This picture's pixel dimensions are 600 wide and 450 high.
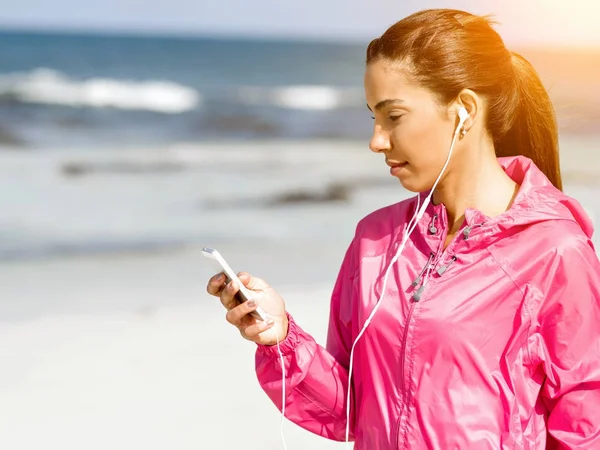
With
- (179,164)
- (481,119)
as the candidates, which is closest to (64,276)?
(481,119)

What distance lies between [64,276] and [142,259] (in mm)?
759

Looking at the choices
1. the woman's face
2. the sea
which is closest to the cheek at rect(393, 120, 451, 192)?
the woman's face

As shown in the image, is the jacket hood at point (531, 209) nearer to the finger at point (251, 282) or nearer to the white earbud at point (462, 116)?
the white earbud at point (462, 116)

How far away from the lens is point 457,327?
1970mm

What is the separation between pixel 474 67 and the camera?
2.09 meters

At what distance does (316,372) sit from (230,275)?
34 cm

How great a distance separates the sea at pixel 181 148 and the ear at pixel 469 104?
24.8 inches

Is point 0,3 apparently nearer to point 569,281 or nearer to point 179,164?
point 179,164

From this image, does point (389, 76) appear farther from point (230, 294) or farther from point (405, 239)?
point (230, 294)

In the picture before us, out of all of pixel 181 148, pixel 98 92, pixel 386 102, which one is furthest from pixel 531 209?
pixel 98 92

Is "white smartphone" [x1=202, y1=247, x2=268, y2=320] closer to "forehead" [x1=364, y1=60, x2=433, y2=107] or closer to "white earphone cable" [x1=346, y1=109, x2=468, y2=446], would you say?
"white earphone cable" [x1=346, y1=109, x2=468, y2=446]

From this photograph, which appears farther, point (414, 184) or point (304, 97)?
point (304, 97)

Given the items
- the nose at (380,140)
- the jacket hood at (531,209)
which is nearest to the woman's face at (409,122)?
the nose at (380,140)

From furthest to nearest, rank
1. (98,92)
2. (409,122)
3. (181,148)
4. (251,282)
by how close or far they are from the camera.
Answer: (98,92), (181,148), (251,282), (409,122)
